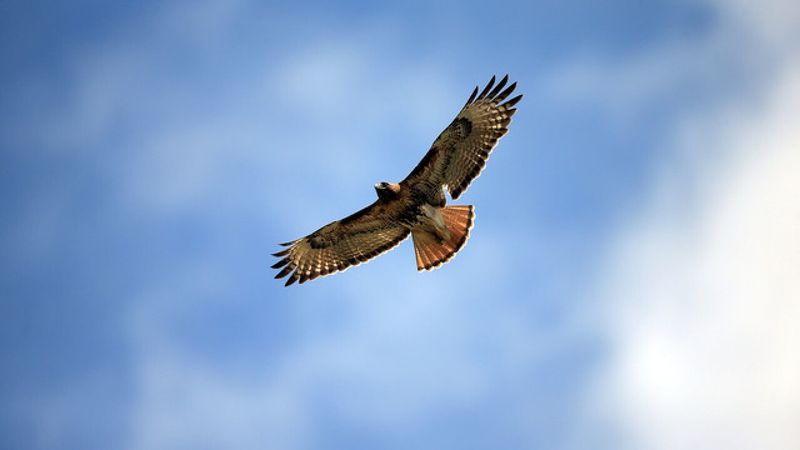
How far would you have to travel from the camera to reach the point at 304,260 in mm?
12375

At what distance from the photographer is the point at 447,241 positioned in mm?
11953

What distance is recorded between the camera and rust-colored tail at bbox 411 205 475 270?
38.5 ft

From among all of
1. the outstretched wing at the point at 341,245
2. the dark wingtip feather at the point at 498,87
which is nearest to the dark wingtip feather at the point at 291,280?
the outstretched wing at the point at 341,245

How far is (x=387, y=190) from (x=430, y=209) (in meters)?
0.74

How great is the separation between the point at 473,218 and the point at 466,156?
3.23 feet

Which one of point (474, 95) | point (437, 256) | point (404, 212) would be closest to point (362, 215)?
point (404, 212)

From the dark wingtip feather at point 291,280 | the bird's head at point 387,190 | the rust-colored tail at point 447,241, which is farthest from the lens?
the dark wingtip feather at point 291,280

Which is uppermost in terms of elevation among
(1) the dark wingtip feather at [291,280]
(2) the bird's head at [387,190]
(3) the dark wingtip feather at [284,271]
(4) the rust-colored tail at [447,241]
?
(3) the dark wingtip feather at [284,271]

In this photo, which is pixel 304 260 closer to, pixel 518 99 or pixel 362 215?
pixel 362 215

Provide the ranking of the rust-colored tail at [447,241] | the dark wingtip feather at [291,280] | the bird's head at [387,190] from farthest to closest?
the dark wingtip feather at [291,280] < the rust-colored tail at [447,241] < the bird's head at [387,190]

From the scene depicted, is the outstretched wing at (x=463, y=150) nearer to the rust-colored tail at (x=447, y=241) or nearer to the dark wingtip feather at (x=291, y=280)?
the rust-colored tail at (x=447, y=241)

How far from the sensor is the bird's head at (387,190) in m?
11.2

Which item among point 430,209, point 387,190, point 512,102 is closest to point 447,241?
point 430,209

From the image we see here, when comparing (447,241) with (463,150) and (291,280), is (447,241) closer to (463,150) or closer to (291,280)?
(463,150)
